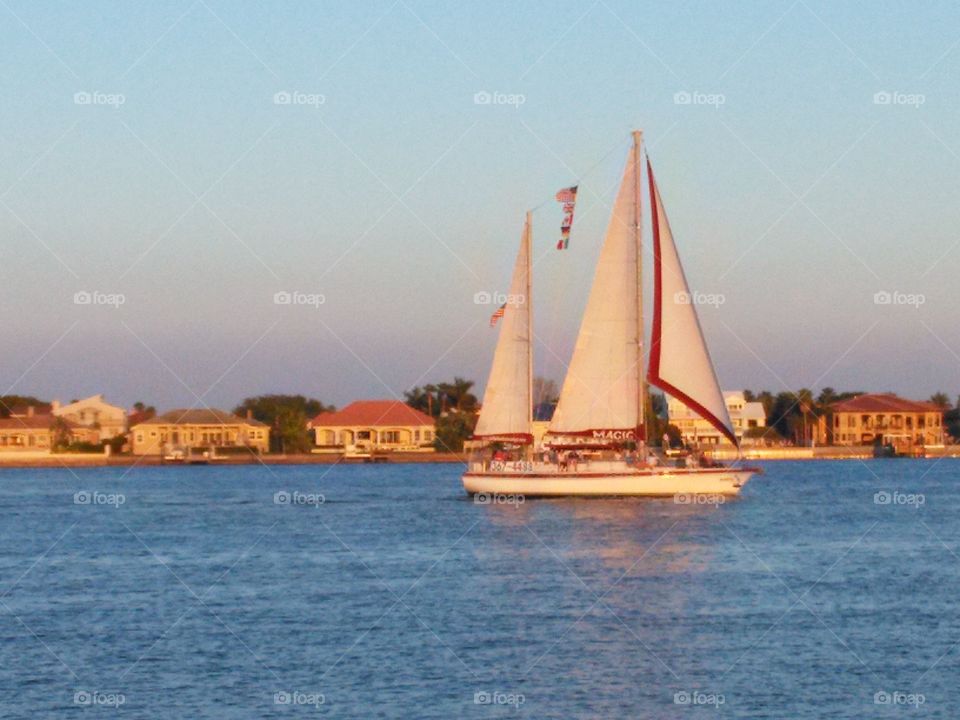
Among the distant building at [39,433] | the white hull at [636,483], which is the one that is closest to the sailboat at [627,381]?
the white hull at [636,483]

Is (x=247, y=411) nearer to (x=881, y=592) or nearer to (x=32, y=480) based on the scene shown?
(x=32, y=480)

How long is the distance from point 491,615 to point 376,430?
475ft

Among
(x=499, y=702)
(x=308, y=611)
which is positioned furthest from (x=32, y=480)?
(x=499, y=702)

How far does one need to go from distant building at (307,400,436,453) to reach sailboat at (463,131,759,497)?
105 metres

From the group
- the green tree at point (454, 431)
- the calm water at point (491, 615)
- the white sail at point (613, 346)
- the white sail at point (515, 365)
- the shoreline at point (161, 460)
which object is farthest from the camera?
the green tree at point (454, 431)

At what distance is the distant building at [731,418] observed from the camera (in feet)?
574

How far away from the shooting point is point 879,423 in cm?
19450

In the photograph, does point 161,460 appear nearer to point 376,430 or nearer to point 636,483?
point 376,430

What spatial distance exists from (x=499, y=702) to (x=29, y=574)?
72.4ft

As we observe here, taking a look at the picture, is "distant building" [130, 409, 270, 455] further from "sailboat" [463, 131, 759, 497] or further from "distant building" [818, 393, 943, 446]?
"sailboat" [463, 131, 759, 497]

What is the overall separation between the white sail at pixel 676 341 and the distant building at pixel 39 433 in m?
123

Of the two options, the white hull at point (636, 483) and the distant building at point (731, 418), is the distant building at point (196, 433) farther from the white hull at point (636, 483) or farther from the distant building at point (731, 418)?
the white hull at point (636, 483)

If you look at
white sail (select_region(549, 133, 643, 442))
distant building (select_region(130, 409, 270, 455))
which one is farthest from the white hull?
distant building (select_region(130, 409, 270, 455))

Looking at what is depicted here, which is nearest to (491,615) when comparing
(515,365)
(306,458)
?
(515,365)
